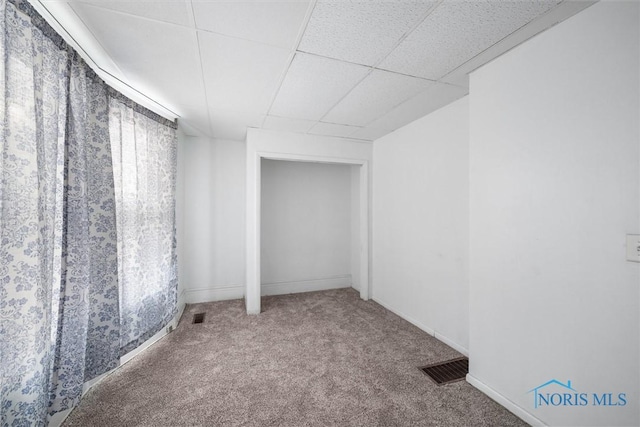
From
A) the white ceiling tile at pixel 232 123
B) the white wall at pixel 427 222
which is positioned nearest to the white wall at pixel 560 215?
the white wall at pixel 427 222

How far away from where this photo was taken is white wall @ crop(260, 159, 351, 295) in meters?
4.09

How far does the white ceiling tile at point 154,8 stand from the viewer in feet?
4.14

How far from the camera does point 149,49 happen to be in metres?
1.64

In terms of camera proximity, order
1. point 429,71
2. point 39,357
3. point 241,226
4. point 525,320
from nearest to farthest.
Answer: point 39,357 → point 525,320 → point 429,71 → point 241,226

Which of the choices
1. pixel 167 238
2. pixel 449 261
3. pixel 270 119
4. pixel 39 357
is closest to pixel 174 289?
pixel 167 238

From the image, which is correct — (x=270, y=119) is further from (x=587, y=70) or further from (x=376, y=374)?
(x=376, y=374)

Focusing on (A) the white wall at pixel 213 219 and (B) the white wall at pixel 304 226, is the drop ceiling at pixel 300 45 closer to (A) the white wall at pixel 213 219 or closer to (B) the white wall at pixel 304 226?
(A) the white wall at pixel 213 219

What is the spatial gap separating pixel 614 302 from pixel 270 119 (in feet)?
10.3

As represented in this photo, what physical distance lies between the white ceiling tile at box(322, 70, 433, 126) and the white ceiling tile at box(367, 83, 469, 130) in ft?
0.31

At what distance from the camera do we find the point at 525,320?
1.60 metres

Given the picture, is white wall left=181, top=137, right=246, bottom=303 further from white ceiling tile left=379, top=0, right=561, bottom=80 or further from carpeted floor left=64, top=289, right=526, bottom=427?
white ceiling tile left=379, top=0, right=561, bottom=80

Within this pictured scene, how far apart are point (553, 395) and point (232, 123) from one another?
377 centimetres

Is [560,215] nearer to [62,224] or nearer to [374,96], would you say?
[374,96]

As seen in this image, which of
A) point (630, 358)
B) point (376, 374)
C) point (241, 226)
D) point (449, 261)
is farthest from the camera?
point (241, 226)
